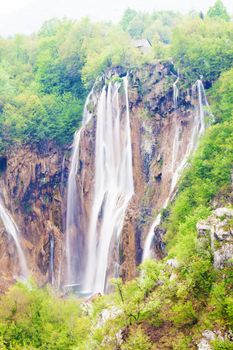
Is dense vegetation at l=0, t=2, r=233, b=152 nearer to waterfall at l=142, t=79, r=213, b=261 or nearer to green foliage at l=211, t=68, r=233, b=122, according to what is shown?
waterfall at l=142, t=79, r=213, b=261

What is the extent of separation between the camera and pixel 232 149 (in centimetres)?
2948

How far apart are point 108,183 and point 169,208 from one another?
10693 millimetres

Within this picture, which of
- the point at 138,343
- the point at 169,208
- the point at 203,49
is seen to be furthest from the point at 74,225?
the point at 138,343

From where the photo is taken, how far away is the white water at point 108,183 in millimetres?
38594

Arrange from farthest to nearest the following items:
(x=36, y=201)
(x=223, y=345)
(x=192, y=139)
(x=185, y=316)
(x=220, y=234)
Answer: (x=36, y=201)
(x=192, y=139)
(x=220, y=234)
(x=185, y=316)
(x=223, y=345)

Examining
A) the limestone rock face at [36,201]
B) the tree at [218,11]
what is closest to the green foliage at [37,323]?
the limestone rock face at [36,201]

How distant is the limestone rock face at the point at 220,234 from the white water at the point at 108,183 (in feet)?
55.7

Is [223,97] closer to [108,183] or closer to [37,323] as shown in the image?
[108,183]

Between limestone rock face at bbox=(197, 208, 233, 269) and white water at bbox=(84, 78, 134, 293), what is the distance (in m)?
17.0

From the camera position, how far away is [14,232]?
43.2 metres

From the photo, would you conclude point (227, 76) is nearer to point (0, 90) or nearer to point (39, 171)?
point (39, 171)

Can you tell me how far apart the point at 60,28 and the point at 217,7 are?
62.3 ft

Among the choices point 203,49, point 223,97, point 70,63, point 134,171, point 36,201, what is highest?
point 70,63

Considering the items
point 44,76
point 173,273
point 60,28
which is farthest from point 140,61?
point 173,273
